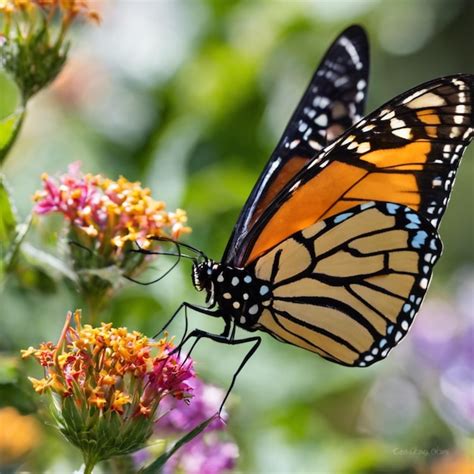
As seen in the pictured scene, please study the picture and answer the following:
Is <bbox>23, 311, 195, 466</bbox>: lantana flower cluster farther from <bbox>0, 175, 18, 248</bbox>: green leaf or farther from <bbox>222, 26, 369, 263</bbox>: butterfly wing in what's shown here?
<bbox>222, 26, 369, 263</bbox>: butterfly wing

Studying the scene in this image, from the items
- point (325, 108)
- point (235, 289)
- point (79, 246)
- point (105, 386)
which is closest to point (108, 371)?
point (105, 386)

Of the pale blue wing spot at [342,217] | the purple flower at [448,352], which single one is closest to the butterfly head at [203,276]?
the pale blue wing spot at [342,217]

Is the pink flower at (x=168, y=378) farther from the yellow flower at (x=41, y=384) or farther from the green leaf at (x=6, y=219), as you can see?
the green leaf at (x=6, y=219)

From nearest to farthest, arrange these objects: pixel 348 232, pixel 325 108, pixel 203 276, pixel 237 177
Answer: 1. pixel 203 276
2. pixel 348 232
3. pixel 325 108
4. pixel 237 177

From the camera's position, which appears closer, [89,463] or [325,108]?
[89,463]

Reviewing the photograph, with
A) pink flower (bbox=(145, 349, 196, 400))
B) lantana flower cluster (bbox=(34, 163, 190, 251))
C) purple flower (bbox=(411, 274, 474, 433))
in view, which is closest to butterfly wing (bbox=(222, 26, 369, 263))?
lantana flower cluster (bbox=(34, 163, 190, 251))

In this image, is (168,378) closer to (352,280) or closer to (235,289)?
(235,289)

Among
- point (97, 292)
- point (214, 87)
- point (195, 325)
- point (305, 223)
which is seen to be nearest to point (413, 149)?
point (305, 223)
